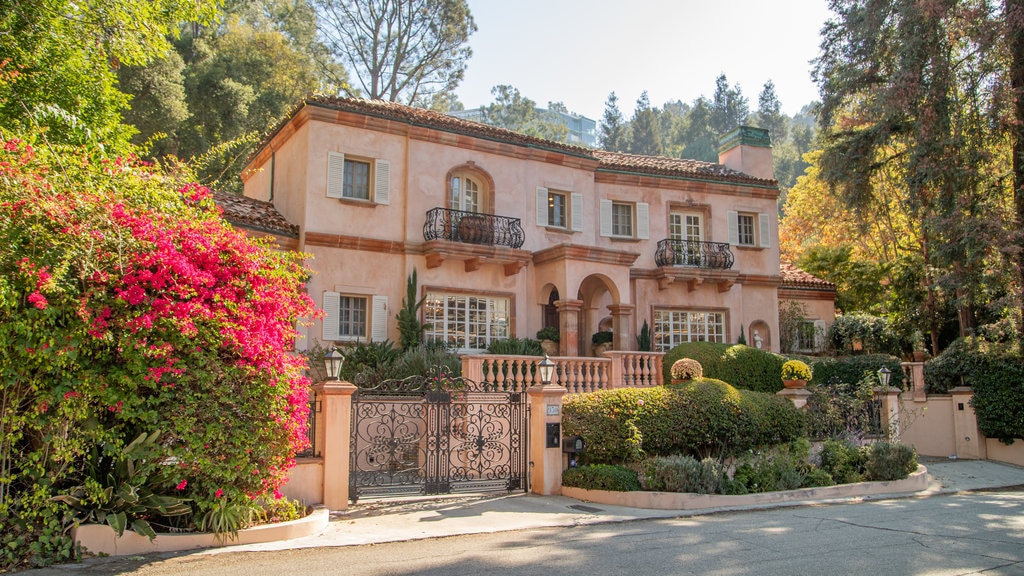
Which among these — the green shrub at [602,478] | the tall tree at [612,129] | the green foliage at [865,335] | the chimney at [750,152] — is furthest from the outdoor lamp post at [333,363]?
the tall tree at [612,129]

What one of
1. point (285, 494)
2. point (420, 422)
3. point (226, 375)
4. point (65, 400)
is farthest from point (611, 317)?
point (65, 400)

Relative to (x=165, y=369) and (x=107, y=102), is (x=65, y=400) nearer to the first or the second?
(x=165, y=369)

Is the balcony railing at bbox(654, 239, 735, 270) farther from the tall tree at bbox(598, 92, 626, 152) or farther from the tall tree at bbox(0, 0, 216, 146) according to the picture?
the tall tree at bbox(598, 92, 626, 152)

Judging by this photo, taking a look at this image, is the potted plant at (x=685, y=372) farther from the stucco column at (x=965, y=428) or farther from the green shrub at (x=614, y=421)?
the stucco column at (x=965, y=428)

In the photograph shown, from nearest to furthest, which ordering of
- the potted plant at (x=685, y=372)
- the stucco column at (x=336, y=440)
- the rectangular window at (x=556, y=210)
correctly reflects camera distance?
the stucco column at (x=336, y=440) < the potted plant at (x=685, y=372) < the rectangular window at (x=556, y=210)

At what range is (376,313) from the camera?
18.5m

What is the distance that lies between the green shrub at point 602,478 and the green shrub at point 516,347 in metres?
6.19

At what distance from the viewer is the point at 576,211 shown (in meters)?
21.8

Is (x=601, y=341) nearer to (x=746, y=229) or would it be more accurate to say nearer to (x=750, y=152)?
(x=746, y=229)

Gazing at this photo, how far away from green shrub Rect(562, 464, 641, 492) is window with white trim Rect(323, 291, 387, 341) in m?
7.91

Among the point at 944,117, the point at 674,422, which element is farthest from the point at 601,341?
the point at 944,117

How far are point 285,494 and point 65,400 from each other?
11.0 feet

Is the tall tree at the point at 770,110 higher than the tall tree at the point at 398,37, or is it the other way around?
the tall tree at the point at 770,110

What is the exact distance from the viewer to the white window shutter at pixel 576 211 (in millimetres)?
21766
